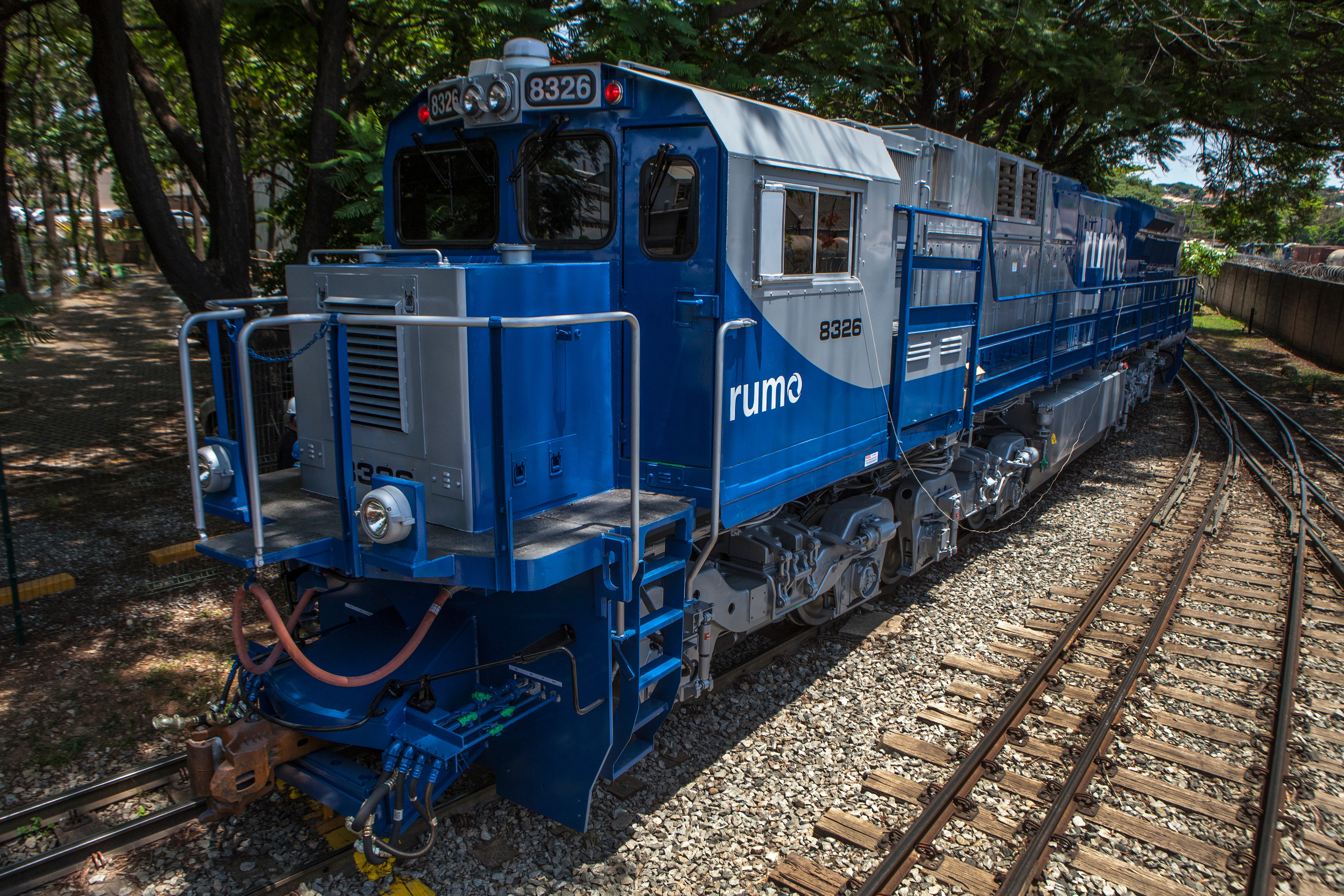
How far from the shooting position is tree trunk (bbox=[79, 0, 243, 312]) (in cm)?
782

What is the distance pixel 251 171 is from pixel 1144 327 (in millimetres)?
20627

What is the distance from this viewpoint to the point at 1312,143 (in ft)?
54.9

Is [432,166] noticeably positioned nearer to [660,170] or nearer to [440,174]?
[440,174]

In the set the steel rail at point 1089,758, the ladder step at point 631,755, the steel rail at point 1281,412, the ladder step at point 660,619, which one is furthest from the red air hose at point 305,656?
the steel rail at point 1281,412

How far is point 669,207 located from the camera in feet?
14.9

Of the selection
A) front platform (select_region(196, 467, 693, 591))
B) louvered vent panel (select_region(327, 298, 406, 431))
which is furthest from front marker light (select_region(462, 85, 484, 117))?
front platform (select_region(196, 467, 693, 591))

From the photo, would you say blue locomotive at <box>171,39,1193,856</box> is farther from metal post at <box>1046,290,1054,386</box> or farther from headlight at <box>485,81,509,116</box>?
metal post at <box>1046,290,1054,386</box>

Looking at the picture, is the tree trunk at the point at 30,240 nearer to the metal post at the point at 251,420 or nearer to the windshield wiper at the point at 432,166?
the windshield wiper at the point at 432,166

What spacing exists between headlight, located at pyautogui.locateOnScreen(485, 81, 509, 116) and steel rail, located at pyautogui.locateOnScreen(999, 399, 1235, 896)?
4.78m

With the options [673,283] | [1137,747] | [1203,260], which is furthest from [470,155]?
[1203,260]

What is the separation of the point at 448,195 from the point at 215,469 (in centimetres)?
210

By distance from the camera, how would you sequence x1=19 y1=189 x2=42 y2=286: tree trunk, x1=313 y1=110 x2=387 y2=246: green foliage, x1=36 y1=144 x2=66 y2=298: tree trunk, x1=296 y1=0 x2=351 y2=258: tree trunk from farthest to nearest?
x1=36 y1=144 x2=66 y2=298: tree trunk, x1=19 y1=189 x2=42 y2=286: tree trunk, x1=296 y1=0 x2=351 y2=258: tree trunk, x1=313 y1=110 x2=387 y2=246: green foliage

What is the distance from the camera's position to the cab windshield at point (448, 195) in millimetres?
4945

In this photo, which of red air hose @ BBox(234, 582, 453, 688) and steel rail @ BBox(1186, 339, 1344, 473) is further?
steel rail @ BBox(1186, 339, 1344, 473)
